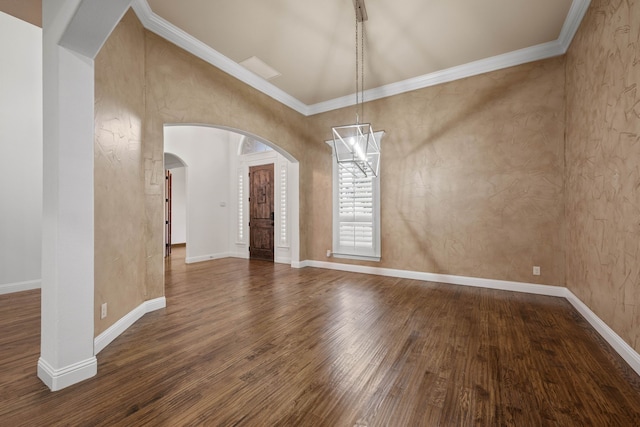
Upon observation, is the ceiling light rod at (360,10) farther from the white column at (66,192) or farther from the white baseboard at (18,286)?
the white baseboard at (18,286)

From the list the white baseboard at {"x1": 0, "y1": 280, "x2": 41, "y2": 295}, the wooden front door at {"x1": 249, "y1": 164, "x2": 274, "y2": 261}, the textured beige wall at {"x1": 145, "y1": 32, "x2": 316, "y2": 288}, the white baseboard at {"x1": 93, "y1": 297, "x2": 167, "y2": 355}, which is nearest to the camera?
the white baseboard at {"x1": 93, "y1": 297, "x2": 167, "y2": 355}

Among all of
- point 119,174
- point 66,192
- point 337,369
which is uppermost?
point 119,174

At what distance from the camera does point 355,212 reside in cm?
525

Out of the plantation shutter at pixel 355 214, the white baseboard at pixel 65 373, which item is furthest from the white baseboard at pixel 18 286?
the plantation shutter at pixel 355 214

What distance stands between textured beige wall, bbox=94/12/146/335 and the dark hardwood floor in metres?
0.44

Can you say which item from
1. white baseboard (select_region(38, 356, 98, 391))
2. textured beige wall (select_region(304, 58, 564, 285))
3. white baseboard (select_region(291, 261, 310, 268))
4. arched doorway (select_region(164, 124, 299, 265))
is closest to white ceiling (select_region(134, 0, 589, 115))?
textured beige wall (select_region(304, 58, 564, 285))

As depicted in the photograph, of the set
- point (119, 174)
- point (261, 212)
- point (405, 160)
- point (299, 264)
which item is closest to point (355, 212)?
point (405, 160)

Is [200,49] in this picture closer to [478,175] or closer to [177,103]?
[177,103]

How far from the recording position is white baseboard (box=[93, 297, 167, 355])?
2.20m

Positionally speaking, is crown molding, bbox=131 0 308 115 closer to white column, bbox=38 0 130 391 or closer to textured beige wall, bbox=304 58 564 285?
white column, bbox=38 0 130 391

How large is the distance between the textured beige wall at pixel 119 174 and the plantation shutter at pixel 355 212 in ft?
10.9

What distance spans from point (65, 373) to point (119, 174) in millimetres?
1662

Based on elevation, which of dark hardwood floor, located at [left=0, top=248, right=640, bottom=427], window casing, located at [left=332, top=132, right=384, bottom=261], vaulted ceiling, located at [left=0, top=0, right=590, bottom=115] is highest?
vaulted ceiling, located at [left=0, top=0, right=590, bottom=115]

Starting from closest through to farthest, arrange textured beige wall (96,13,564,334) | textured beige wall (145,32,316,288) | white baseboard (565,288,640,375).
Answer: white baseboard (565,288,640,375), textured beige wall (96,13,564,334), textured beige wall (145,32,316,288)
